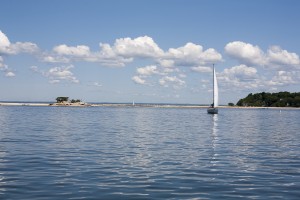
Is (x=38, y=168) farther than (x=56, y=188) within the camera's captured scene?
Yes

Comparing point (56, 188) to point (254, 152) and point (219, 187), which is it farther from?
point (254, 152)

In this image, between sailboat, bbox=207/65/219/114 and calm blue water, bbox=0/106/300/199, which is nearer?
calm blue water, bbox=0/106/300/199

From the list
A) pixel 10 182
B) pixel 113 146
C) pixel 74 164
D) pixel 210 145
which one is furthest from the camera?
pixel 210 145

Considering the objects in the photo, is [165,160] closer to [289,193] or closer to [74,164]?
[74,164]

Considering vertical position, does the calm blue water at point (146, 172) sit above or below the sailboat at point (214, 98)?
below

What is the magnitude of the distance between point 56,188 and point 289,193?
11.9m

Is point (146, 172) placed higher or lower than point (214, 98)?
lower

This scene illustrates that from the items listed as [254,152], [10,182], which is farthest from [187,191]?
[254,152]

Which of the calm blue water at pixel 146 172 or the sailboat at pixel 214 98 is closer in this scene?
the calm blue water at pixel 146 172

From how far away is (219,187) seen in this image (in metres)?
22.0

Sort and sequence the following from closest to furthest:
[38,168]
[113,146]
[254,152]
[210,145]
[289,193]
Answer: [289,193]
[38,168]
[254,152]
[113,146]
[210,145]

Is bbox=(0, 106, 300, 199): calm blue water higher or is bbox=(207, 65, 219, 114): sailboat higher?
bbox=(207, 65, 219, 114): sailboat

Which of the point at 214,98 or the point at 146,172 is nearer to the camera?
the point at 146,172

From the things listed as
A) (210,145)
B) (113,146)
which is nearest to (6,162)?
(113,146)
